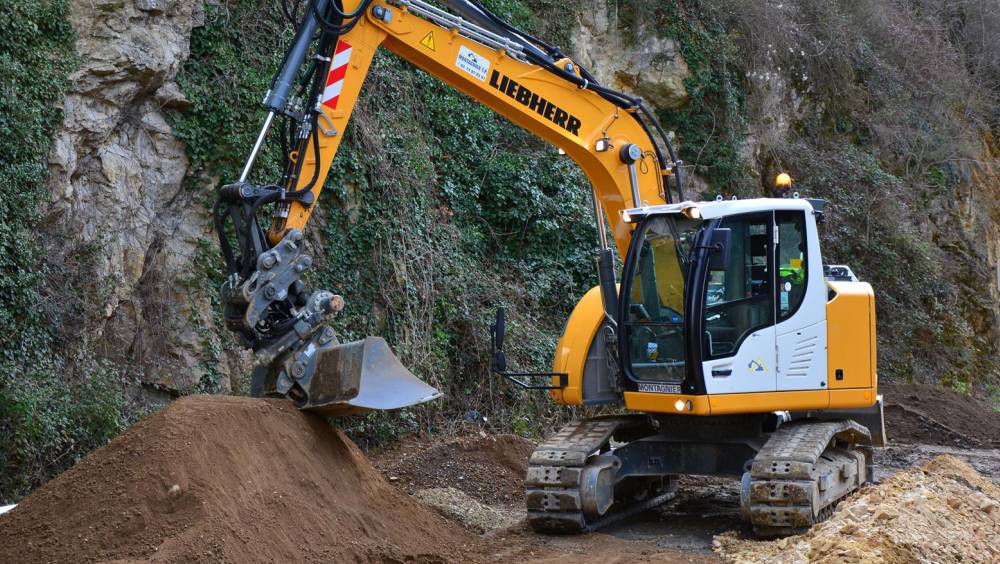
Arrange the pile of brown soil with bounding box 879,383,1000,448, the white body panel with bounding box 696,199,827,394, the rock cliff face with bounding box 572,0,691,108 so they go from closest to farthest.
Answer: the white body panel with bounding box 696,199,827,394 → the pile of brown soil with bounding box 879,383,1000,448 → the rock cliff face with bounding box 572,0,691,108

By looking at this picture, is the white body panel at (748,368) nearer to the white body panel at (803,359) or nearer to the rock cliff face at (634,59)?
the white body panel at (803,359)

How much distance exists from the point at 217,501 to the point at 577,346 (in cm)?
328

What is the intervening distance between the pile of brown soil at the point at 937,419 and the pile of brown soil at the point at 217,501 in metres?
8.69

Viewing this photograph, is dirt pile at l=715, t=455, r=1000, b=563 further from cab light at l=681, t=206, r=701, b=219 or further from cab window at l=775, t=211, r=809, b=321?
cab light at l=681, t=206, r=701, b=219

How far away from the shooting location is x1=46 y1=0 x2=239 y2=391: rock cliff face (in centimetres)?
883

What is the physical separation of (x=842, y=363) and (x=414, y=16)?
13.0 feet

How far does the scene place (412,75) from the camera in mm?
12602

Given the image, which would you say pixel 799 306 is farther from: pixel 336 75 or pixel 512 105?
pixel 336 75

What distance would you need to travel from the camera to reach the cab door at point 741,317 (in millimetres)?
7152

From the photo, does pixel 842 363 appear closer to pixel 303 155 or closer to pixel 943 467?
pixel 943 467

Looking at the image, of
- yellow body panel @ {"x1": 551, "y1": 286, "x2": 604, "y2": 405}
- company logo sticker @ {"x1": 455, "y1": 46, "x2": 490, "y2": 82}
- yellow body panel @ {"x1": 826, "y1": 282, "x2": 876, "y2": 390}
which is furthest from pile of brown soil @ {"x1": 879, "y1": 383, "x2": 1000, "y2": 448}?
company logo sticker @ {"x1": 455, "y1": 46, "x2": 490, "y2": 82}

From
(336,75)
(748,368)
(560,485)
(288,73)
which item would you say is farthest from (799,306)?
(288,73)

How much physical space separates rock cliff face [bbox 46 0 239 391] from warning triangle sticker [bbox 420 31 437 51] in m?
3.69

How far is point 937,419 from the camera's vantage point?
1373 cm
